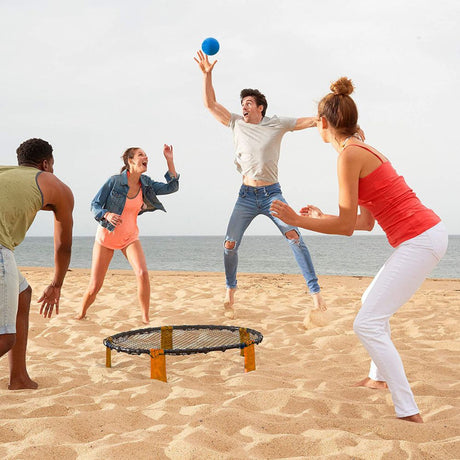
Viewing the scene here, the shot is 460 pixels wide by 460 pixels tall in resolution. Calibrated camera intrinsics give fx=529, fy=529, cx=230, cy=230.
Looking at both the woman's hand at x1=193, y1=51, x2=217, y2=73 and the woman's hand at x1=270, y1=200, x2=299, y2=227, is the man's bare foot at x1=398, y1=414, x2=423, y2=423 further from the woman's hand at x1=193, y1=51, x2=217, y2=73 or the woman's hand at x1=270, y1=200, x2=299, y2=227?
the woman's hand at x1=193, y1=51, x2=217, y2=73

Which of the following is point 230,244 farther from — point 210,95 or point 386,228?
point 386,228

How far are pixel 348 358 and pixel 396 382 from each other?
1.73 metres

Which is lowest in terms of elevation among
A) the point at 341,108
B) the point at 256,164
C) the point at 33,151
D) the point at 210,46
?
the point at 33,151

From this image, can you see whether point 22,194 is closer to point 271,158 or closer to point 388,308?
point 388,308

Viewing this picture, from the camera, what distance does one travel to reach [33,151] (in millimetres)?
3574

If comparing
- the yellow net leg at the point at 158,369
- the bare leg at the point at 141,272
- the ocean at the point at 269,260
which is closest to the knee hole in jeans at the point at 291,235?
the bare leg at the point at 141,272

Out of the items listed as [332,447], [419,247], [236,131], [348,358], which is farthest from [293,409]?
[236,131]

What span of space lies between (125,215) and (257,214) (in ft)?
5.21

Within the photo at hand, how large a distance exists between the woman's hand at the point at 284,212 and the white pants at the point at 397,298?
2.05ft

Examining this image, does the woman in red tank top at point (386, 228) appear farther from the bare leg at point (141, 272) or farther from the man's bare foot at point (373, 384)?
the bare leg at point (141, 272)

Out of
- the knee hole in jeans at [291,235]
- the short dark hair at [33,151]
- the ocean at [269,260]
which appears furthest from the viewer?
the ocean at [269,260]

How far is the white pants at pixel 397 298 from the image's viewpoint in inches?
119

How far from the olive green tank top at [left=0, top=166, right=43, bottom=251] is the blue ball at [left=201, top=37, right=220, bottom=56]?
3.47m

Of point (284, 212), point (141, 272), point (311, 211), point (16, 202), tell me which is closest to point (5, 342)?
point (16, 202)
